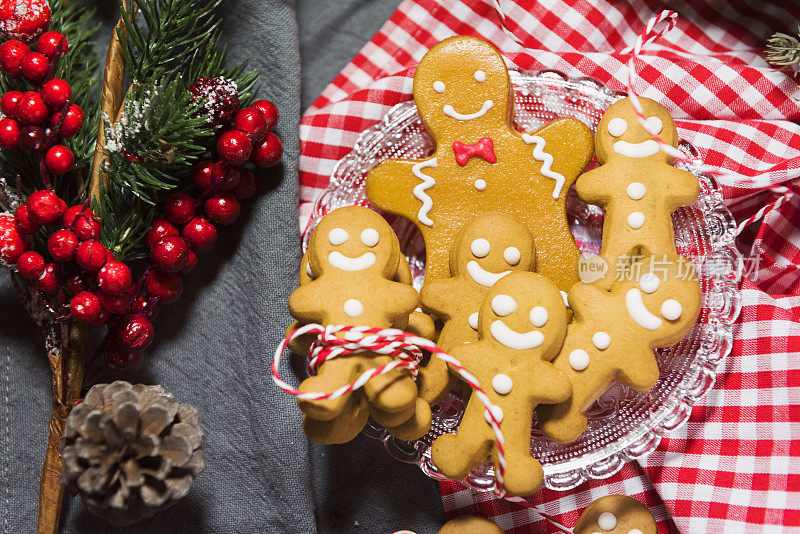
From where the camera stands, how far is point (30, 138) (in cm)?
89

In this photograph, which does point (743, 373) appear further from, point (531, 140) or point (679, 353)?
point (531, 140)

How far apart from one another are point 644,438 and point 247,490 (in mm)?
622

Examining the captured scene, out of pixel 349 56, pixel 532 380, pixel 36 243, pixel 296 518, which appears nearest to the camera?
pixel 532 380

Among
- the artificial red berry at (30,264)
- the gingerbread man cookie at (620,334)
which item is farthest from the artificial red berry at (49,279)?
the gingerbread man cookie at (620,334)

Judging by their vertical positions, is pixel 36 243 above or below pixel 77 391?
above

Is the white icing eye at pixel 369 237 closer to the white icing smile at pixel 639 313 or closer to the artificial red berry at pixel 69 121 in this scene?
the white icing smile at pixel 639 313

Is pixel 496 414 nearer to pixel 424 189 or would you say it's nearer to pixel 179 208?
pixel 424 189

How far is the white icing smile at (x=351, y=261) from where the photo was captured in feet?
2.75

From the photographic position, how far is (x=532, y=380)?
811 millimetres

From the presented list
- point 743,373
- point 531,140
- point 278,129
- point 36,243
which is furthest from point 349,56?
point 743,373

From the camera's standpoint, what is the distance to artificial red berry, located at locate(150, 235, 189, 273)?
93cm

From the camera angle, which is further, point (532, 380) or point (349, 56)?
point (349, 56)

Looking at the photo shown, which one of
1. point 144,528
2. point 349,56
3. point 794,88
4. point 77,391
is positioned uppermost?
point 794,88

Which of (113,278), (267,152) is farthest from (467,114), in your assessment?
(113,278)
